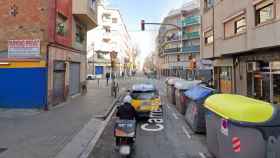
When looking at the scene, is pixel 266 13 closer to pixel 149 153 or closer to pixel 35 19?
→ pixel 149 153

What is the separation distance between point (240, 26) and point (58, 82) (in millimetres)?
11337

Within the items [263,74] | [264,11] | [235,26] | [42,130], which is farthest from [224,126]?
[235,26]

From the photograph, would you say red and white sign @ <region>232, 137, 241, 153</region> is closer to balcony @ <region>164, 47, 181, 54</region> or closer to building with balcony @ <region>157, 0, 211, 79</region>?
building with balcony @ <region>157, 0, 211, 79</region>

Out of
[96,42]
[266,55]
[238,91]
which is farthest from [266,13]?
[96,42]

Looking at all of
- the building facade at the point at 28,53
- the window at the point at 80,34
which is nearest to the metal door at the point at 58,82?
the building facade at the point at 28,53

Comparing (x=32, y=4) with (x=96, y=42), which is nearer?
(x=32, y=4)

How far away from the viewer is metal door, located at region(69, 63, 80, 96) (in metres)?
19.7

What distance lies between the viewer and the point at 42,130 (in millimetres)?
9797

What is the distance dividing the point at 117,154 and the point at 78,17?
15453mm

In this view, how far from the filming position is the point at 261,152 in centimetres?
511

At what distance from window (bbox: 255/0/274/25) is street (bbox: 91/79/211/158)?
647cm

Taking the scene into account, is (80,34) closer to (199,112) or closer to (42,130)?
(42,130)

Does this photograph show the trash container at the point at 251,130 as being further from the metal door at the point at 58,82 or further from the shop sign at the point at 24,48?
the metal door at the point at 58,82

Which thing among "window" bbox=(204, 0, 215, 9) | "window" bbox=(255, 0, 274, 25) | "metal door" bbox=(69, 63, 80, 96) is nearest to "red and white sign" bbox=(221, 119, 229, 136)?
"window" bbox=(255, 0, 274, 25)
